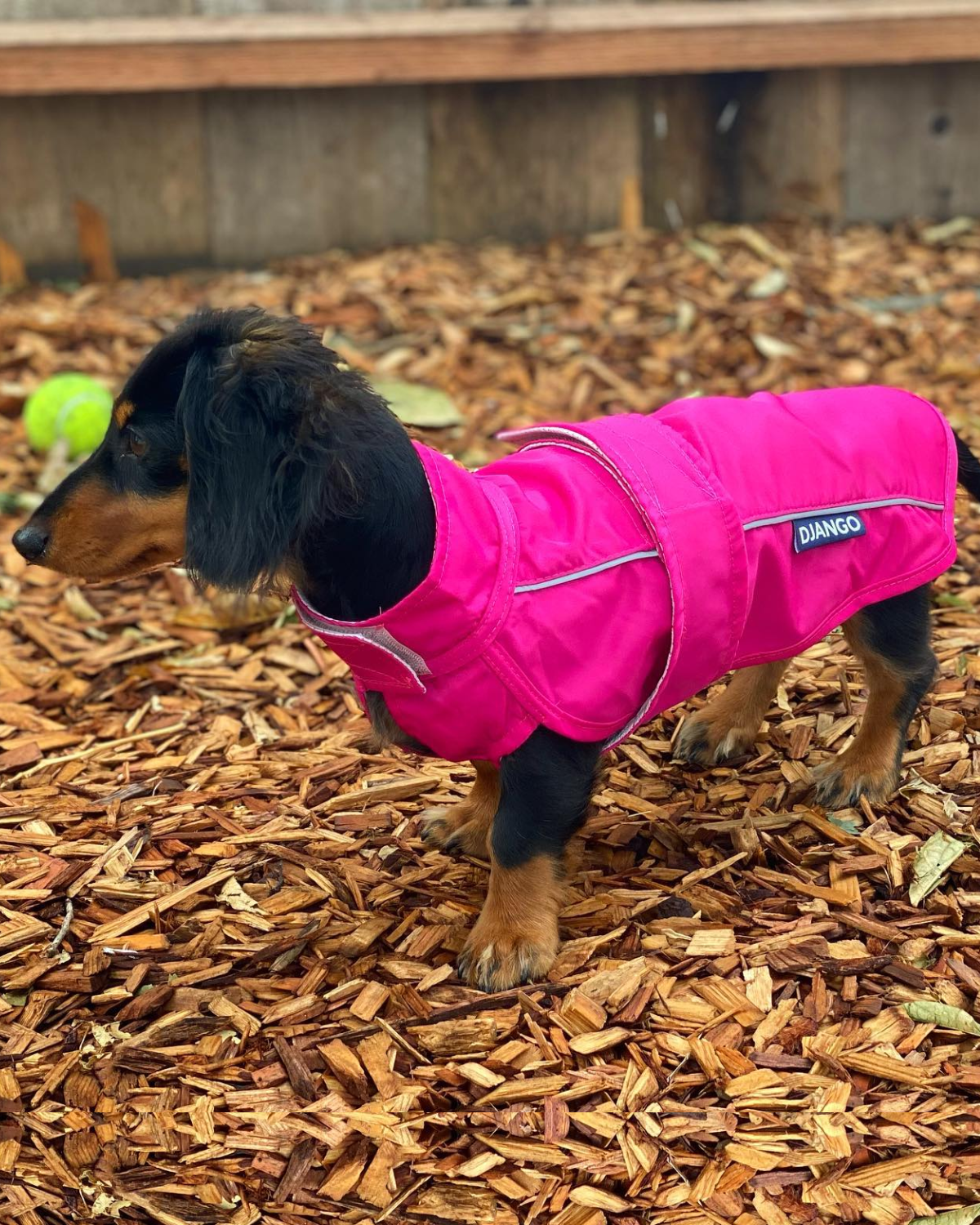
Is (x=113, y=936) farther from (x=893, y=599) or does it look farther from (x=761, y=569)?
(x=893, y=599)

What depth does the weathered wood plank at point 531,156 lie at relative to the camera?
22.0ft

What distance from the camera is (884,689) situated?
129 inches

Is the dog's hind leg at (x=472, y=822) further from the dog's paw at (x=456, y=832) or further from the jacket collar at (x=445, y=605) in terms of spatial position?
the jacket collar at (x=445, y=605)

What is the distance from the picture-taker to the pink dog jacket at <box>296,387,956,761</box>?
2643 mm

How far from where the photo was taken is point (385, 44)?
627cm

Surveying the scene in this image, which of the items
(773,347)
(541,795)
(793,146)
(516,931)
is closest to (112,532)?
(541,795)

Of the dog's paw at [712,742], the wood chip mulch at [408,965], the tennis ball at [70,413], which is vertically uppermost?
the tennis ball at [70,413]

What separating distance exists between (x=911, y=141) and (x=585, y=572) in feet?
16.8

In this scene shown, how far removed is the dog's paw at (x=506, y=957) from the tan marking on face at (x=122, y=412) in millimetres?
1223

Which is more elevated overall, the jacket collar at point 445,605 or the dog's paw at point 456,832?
the jacket collar at point 445,605

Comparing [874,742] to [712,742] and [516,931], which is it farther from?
[516,931]

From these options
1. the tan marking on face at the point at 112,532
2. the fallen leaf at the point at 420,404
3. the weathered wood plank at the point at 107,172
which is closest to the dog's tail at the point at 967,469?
the tan marking on face at the point at 112,532

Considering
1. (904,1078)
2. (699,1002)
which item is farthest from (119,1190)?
(904,1078)

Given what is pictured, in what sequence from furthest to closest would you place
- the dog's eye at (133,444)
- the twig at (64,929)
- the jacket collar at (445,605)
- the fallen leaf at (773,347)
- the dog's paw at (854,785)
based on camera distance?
1. the fallen leaf at (773,347)
2. the dog's paw at (854,785)
3. the twig at (64,929)
4. the dog's eye at (133,444)
5. the jacket collar at (445,605)
